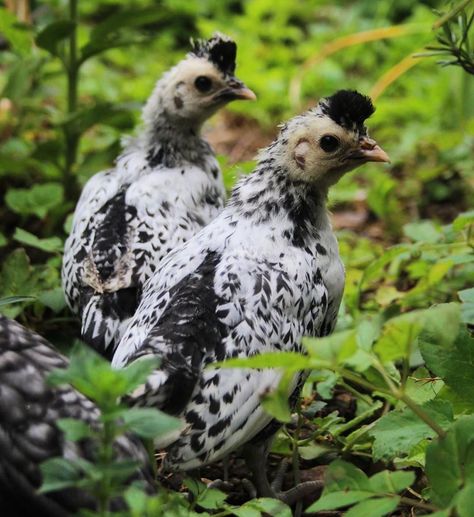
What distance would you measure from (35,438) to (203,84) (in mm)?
2579

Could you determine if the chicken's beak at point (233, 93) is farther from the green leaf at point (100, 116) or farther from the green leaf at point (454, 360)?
the green leaf at point (454, 360)

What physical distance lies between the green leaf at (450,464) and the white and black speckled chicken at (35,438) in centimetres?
74

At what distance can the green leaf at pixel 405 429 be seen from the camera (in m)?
2.85

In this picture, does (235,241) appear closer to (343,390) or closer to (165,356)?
(165,356)

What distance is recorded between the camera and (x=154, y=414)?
223 centimetres

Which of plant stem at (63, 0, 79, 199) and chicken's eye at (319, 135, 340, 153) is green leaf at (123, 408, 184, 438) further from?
plant stem at (63, 0, 79, 199)

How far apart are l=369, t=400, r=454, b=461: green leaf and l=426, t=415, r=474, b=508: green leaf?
227 millimetres

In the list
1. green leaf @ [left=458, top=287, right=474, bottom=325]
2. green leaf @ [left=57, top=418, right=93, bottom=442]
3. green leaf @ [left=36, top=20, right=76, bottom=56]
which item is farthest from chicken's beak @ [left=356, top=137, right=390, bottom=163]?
green leaf @ [left=36, top=20, right=76, bottom=56]

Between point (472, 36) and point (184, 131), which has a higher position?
point (472, 36)

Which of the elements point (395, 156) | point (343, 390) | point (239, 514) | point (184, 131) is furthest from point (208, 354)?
point (395, 156)

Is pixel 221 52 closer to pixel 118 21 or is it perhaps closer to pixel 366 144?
pixel 118 21

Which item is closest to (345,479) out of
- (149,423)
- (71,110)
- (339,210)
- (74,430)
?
(149,423)

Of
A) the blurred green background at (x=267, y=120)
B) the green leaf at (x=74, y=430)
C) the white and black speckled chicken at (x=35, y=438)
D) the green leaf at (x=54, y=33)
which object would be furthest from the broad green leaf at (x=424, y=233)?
the green leaf at (x=74, y=430)

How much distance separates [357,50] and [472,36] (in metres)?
2.50
